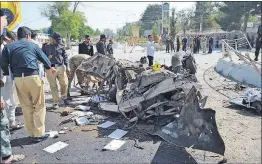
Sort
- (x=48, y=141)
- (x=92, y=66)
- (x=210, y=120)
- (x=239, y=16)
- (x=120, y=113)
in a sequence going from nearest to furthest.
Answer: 1. (x=210, y=120)
2. (x=48, y=141)
3. (x=120, y=113)
4. (x=92, y=66)
5. (x=239, y=16)

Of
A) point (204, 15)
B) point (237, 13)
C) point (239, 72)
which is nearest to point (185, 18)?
point (204, 15)

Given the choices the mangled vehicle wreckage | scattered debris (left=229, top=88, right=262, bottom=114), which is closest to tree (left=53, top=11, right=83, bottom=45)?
the mangled vehicle wreckage

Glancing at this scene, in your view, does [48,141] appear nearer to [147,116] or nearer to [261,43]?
[147,116]

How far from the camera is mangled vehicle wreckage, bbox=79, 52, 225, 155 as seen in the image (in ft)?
11.9

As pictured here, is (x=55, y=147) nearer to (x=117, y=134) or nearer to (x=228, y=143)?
(x=117, y=134)

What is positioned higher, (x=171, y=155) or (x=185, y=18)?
(x=185, y=18)

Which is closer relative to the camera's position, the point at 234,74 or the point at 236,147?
the point at 236,147

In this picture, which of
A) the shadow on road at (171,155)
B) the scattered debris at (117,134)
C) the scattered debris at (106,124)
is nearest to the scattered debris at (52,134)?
the scattered debris at (106,124)

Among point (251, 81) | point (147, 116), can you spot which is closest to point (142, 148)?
point (147, 116)

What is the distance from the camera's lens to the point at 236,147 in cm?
400

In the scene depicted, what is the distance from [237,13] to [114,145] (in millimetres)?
38840

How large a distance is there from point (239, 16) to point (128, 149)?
3925 centimetres

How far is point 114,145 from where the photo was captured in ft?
13.7

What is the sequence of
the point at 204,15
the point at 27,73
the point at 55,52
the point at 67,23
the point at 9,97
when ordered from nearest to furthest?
the point at 27,73, the point at 9,97, the point at 55,52, the point at 67,23, the point at 204,15
